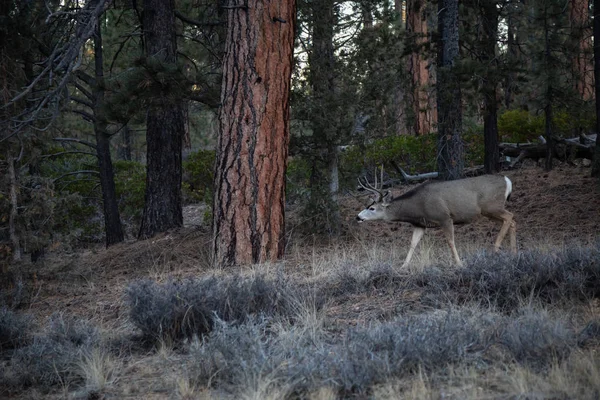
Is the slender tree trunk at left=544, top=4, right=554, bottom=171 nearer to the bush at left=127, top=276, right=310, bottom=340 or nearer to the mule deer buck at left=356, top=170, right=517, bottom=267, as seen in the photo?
the mule deer buck at left=356, top=170, right=517, bottom=267

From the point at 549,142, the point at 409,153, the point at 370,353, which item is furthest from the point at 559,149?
the point at 370,353

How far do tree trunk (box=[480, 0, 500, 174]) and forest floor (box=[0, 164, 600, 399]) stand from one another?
777mm

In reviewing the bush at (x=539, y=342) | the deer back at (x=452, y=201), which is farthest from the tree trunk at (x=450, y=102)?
the bush at (x=539, y=342)

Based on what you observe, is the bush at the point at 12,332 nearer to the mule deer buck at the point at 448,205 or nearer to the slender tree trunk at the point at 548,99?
the mule deer buck at the point at 448,205

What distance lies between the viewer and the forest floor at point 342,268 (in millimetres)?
4715

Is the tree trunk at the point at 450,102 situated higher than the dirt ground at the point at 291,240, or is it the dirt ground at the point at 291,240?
the tree trunk at the point at 450,102

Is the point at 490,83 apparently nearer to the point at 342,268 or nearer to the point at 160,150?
the point at 342,268

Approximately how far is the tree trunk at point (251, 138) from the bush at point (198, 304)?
7.78ft

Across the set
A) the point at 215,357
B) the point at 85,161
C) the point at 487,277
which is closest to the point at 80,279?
the point at 215,357

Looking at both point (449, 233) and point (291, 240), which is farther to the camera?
point (291, 240)

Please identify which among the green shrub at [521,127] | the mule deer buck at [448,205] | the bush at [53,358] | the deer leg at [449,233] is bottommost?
the bush at [53,358]

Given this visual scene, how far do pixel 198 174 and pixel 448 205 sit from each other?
11.7m

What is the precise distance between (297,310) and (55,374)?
91.9 inches

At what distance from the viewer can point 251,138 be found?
30.9ft
